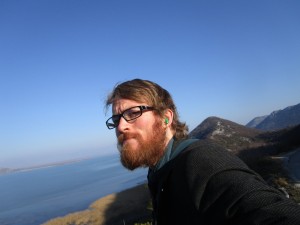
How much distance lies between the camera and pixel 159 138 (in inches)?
82.6

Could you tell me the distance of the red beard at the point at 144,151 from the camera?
2045mm

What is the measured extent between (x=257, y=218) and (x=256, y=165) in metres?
26.3

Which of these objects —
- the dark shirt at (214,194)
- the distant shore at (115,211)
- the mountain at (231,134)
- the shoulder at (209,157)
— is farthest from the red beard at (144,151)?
the mountain at (231,134)

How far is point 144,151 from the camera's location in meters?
2.05

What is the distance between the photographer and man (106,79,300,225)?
1224mm

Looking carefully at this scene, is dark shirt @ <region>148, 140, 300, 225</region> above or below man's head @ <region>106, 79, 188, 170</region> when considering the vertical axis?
below

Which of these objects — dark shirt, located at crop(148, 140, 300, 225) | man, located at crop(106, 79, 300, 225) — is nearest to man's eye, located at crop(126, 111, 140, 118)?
man, located at crop(106, 79, 300, 225)

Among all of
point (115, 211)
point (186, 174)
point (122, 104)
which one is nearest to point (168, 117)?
point (122, 104)

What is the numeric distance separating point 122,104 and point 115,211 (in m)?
43.5

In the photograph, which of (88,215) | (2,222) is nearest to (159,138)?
(88,215)

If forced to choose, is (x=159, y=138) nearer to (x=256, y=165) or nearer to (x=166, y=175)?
(x=166, y=175)

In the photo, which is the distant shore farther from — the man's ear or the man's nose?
the man's nose

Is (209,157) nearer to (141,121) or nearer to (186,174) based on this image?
(186,174)

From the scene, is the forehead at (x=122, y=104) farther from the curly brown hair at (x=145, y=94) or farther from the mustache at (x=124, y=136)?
the mustache at (x=124, y=136)
